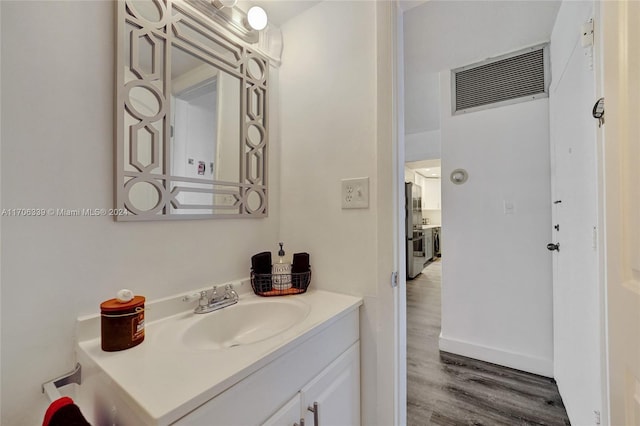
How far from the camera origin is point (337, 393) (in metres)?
0.98

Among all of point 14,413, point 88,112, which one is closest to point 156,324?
point 14,413

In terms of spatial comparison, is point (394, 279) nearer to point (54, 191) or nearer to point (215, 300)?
point (215, 300)

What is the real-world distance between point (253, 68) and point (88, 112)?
79 centimetres

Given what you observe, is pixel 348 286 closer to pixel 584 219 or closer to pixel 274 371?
pixel 274 371

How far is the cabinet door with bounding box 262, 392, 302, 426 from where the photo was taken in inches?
28.4

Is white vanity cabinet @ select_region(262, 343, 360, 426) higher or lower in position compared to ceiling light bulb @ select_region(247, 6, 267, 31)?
lower

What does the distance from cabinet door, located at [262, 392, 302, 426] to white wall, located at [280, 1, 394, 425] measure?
17.3 inches

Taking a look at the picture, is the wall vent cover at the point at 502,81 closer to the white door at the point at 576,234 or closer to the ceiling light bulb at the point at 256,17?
the white door at the point at 576,234

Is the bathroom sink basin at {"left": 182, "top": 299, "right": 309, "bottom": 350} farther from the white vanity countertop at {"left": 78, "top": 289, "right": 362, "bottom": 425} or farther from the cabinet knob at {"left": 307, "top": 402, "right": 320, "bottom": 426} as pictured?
the cabinet knob at {"left": 307, "top": 402, "right": 320, "bottom": 426}

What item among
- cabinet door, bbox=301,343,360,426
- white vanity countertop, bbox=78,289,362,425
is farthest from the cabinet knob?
white vanity countertop, bbox=78,289,362,425

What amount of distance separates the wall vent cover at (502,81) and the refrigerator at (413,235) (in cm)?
267

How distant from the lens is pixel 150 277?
0.94 metres

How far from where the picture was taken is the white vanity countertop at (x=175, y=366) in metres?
0.53

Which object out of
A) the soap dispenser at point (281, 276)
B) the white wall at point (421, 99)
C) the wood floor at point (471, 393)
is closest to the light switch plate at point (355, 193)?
the soap dispenser at point (281, 276)
